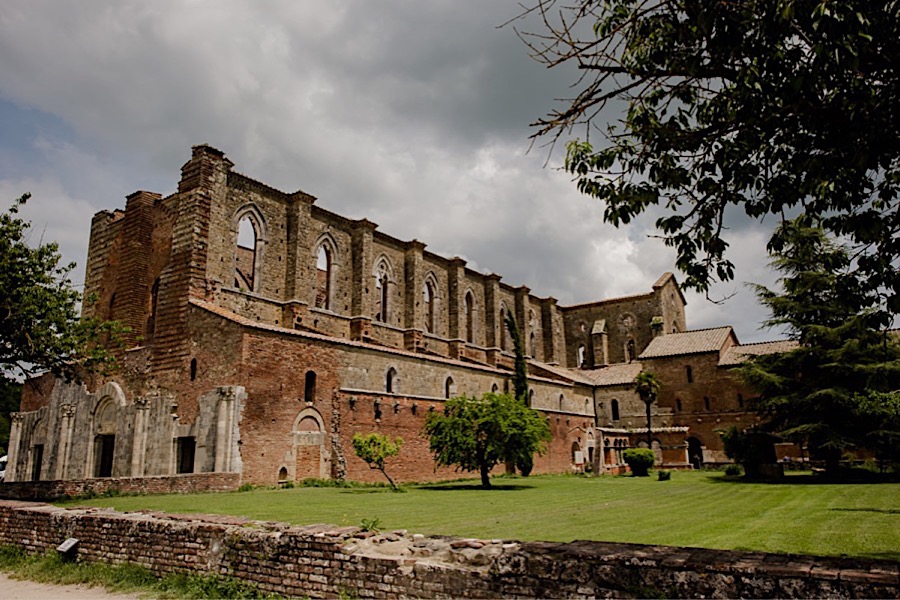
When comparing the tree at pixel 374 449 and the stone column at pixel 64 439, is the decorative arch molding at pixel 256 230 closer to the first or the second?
the stone column at pixel 64 439

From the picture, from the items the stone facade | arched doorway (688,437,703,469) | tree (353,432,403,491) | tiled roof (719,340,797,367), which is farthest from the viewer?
tiled roof (719,340,797,367)

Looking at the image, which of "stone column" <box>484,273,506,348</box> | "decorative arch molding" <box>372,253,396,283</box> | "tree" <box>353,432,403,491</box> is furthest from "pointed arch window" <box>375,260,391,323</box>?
"tree" <box>353,432,403,491</box>

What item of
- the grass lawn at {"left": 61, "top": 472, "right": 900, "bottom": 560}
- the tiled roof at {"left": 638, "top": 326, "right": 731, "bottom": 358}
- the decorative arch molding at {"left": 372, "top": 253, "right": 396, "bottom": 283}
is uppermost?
the decorative arch molding at {"left": 372, "top": 253, "right": 396, "bottom": 283}

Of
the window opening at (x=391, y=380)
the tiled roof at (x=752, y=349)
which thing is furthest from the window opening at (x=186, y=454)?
the tiled roof at (x=752, y=349)

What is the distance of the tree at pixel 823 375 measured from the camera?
76.5 ft

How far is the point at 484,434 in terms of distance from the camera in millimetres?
23141

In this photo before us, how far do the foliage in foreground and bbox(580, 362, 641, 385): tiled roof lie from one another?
1538 inches

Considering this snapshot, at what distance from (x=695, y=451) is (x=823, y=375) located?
15.9m

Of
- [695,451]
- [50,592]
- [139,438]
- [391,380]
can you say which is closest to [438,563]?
[50,592]

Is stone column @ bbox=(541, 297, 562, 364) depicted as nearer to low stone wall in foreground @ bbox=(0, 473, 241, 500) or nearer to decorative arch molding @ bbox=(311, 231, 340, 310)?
decorative arch molding @ bbox=(311, 231, 340, 310)

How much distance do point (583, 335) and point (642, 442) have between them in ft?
43.9

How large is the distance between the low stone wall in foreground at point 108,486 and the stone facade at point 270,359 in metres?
1.73

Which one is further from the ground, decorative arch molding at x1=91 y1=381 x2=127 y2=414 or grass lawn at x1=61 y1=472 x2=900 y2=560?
decorative arch molding at x1=91 y1=381 x2=127 y2=414

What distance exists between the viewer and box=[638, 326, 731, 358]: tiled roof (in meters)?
40.8
